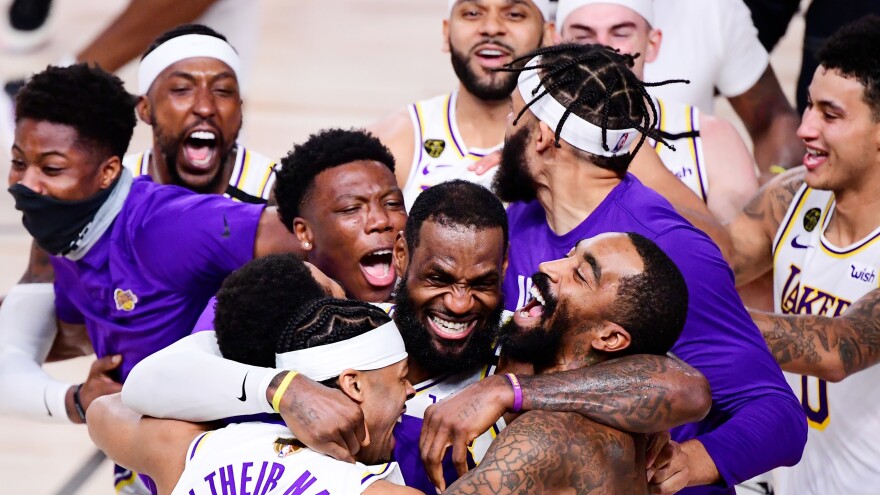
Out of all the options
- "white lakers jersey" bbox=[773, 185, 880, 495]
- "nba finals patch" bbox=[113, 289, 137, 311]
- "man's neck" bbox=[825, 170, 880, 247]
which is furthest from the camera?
"man's neck" bbox=[825, 170, 880, 247]

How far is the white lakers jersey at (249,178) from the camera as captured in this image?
5.77 meters

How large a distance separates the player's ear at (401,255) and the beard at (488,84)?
175 centimetres

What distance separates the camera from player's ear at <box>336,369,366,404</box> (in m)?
3.54

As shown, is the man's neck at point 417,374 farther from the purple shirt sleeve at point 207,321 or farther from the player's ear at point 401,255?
the purple shirt sleeve at point 207,321

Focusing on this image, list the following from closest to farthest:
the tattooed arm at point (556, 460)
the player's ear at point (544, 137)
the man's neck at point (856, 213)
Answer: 1. the tattooed arm at point (556, 460)
2. the player's ear at point (544, 137)
3. the man's neck at point (856, 213)

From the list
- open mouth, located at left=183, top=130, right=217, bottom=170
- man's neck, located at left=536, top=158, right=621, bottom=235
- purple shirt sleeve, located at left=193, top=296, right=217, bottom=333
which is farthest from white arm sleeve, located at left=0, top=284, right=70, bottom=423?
man's neck, located at left=536, top=158, right=621, bottom=235

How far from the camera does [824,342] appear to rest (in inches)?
181

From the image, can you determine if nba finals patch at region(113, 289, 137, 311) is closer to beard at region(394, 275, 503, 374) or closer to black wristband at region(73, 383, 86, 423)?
black wristband at region(73, 383, 86, 423)

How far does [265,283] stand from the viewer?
12.3 ft

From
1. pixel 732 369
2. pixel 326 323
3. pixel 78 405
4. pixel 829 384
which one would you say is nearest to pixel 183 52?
pixel 78 405

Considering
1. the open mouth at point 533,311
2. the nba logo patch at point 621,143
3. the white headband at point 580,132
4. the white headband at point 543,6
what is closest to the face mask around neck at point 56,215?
the white headband at point 580,132

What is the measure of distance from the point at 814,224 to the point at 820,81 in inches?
22.1

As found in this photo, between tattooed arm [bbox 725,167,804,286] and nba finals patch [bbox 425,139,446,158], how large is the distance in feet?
4.16

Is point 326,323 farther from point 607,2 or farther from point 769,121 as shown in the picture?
point 769,121
